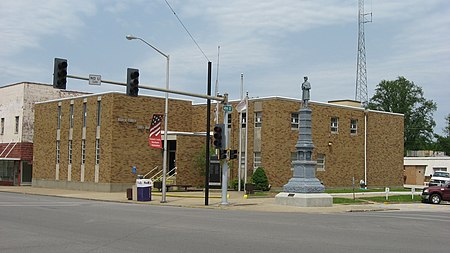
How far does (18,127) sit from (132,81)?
35.8 meters

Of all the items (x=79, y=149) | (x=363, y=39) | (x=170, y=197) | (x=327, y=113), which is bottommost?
(x=170, y=197)

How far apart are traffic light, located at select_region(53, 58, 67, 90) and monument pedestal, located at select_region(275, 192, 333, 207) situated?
1361cm

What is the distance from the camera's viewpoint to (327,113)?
157 ft

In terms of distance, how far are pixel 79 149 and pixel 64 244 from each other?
35721mm

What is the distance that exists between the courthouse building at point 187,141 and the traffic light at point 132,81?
2039cm

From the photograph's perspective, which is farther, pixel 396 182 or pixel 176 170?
pixel 396 182

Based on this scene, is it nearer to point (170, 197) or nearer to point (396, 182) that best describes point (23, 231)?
point (170, 197)

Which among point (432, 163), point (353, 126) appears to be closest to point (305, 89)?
point (353, 126)

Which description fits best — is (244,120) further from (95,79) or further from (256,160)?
(95,79)

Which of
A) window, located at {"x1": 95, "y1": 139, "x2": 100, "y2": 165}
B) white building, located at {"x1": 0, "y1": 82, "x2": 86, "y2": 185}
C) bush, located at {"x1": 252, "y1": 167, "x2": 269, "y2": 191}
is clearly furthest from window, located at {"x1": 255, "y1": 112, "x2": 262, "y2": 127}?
white building, located at {"x1": 0, "y1": 82, "x2": 86, "y2": 185}

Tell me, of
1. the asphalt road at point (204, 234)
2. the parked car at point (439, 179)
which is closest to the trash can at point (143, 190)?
the asphalt road at point (204, 234)

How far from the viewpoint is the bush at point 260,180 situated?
42.4 m

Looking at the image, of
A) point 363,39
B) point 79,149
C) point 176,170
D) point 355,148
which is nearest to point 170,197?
point 176,170

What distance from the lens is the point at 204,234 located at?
15883 millimetres
